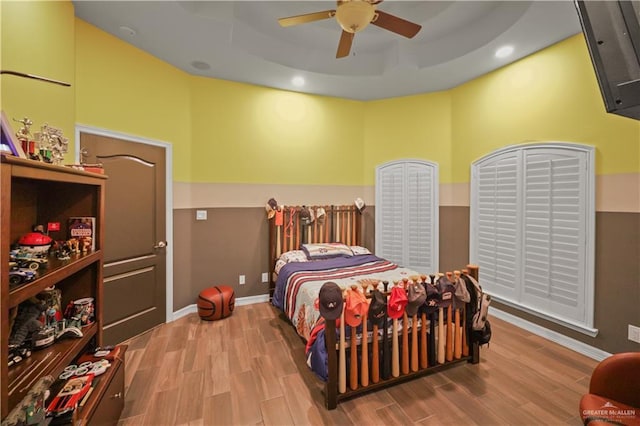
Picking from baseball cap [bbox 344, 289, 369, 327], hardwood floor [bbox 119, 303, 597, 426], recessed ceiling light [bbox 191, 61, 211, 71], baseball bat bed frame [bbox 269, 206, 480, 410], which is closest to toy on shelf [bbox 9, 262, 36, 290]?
hardwood floor [bbox 119, 303, 597, 426]

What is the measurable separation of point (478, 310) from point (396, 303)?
82 cm

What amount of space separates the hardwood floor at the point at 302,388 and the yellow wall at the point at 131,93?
207cm

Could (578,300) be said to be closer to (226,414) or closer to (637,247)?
(637,247)

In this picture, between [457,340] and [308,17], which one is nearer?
[308,17]

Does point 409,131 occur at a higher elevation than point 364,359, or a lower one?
higher

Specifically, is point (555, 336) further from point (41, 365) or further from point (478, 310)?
point (41, 365)

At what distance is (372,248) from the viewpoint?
4.39 metres

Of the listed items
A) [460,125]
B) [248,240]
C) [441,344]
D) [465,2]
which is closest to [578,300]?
[441,344]

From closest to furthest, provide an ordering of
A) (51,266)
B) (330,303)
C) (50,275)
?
(50,275) → (51,266) → (330,303)

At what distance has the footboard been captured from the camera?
1854 mm

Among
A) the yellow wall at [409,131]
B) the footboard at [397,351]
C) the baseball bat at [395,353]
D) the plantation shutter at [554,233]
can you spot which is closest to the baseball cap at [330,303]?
the footboard at [397,351]

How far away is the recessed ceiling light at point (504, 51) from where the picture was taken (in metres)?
2.86

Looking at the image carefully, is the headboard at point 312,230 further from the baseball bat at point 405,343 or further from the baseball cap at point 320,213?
the baseball bat at point 405,343

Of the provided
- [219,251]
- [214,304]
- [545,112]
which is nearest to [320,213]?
[219,251]
